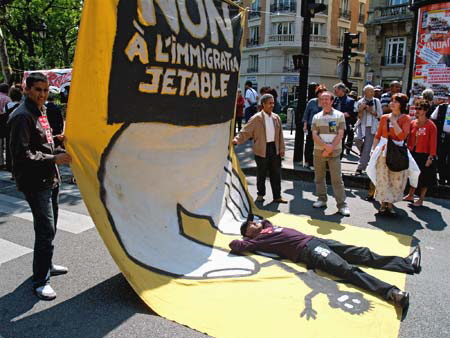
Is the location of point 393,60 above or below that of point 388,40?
below

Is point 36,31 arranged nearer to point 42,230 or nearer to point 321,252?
point 42,230

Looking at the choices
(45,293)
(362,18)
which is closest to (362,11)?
(362,18)

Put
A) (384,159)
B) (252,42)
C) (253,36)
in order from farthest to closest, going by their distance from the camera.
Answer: (252,42) < (253,36) < (384,159)

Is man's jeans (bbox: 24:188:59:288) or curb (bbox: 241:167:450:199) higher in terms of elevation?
man's jeans (bbox: 24:188:59:288)

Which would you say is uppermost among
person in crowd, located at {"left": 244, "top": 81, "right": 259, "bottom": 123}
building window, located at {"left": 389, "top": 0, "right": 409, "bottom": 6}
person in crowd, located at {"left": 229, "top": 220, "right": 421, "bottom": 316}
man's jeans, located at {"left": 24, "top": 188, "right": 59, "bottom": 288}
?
building window, located at {"left": 389, "top": 0, "right": 409, "bottom": 6}

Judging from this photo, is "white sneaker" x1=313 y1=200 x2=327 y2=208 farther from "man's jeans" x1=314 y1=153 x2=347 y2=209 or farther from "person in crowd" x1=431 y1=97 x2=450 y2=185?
"person in crowd" x1=431 y1=97 x2=450 y2=185

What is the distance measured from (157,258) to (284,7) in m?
46.3

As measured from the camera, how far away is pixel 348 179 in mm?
8539

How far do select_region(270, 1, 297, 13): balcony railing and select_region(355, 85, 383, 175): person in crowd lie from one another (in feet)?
131

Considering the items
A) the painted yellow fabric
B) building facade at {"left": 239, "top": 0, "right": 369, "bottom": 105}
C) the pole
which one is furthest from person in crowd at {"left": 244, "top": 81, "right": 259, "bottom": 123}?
building facade at {"left": 239, "top": 0, "right": 369, "bottom": 105}

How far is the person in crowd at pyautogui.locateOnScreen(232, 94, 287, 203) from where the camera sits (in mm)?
6871

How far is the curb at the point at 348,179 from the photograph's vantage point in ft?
25.1

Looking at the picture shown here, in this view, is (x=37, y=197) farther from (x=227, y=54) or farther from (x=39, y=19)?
(x=39, y=19)

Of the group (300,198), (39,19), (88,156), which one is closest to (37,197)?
(88,156)
